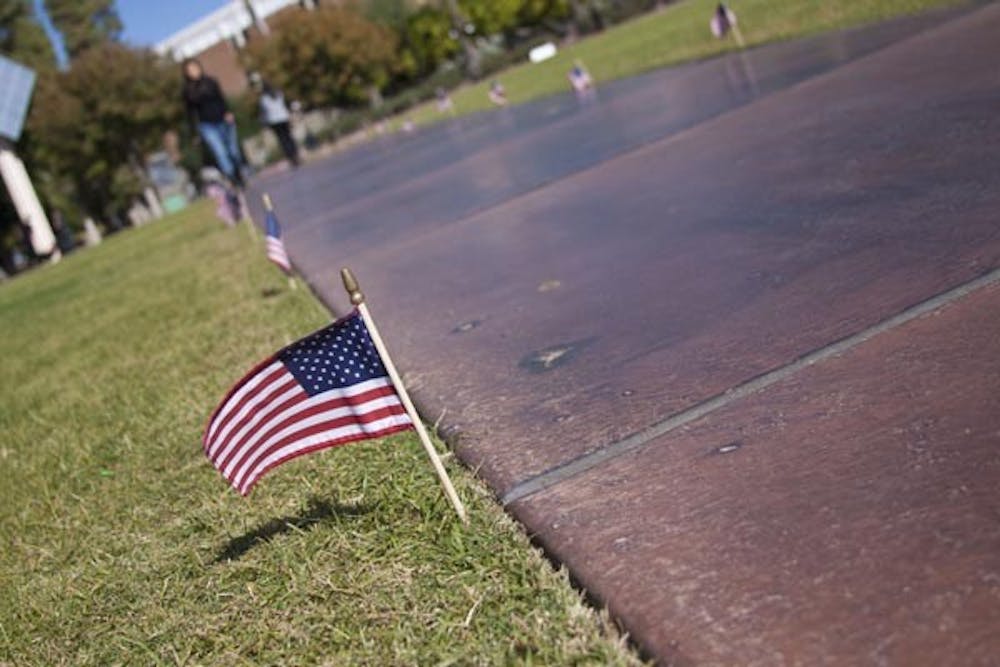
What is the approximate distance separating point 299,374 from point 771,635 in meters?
1.42

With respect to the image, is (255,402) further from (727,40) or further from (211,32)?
(211,32)

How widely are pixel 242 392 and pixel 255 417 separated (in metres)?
0.08

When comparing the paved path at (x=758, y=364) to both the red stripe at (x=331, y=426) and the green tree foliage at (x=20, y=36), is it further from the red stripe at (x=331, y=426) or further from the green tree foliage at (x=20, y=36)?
the green tree foliage at (x=20, y=36)

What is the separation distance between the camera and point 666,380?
319cm

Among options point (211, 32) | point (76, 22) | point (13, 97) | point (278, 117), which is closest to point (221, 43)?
point (211, 32)

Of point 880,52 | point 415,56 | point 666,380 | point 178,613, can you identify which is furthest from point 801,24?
point 415,56

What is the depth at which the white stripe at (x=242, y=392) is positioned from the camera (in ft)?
9.34

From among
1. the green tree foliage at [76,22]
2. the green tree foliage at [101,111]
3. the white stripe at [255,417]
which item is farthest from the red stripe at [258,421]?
the green tree foliage at [76,22]

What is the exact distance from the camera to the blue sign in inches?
1293

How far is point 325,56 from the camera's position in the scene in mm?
44688

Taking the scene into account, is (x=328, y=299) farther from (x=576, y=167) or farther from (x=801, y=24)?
(x=801, y=24)

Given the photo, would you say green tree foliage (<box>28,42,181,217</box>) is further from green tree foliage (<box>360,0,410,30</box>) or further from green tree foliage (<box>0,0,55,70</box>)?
green tree foliage (<box>0,0,55,70</box>)

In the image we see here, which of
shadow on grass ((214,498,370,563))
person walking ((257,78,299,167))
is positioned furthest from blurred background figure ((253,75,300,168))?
shadow on grass ((214,498,370,563))

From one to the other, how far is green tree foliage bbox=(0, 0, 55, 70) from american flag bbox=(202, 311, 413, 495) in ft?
205
